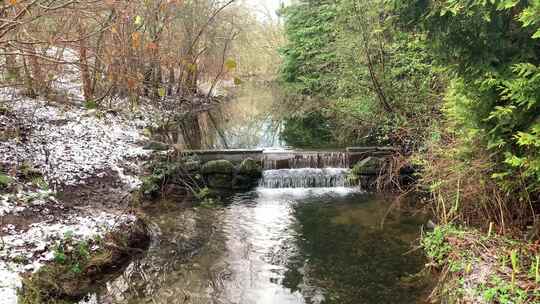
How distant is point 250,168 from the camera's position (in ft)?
34.9

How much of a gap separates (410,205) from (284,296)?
4.45 metres

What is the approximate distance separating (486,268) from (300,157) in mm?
7135

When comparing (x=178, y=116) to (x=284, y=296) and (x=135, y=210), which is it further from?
(x=284, y=296)

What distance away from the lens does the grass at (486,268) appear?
13.1 feet

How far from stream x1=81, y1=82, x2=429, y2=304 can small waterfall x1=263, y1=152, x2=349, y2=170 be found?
46.6 inches

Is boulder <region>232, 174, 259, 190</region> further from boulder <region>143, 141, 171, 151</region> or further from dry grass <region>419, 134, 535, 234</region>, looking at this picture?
dry grass <region>419, 134, 535, 234</region>

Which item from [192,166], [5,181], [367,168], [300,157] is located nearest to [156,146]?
[192,166]

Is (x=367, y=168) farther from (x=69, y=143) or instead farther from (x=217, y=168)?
(x=69, y=143)

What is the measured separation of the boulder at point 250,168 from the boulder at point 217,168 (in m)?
0.30

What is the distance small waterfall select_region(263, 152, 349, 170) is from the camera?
1120 centimetres

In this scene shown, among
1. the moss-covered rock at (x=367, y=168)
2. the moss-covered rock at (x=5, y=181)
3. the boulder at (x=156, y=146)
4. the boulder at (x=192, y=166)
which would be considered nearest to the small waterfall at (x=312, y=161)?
the moss-covered rock at (x=367, y=168)

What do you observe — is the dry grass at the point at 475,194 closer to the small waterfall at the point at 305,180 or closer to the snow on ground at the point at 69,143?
the small waterfall at the point at 305,180

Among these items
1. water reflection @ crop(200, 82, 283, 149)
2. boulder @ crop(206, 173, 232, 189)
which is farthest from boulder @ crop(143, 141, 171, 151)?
water reflection @ crop(200, 82, 283, 149)

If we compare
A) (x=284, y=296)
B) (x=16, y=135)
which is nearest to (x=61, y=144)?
(x=16, y=135)
